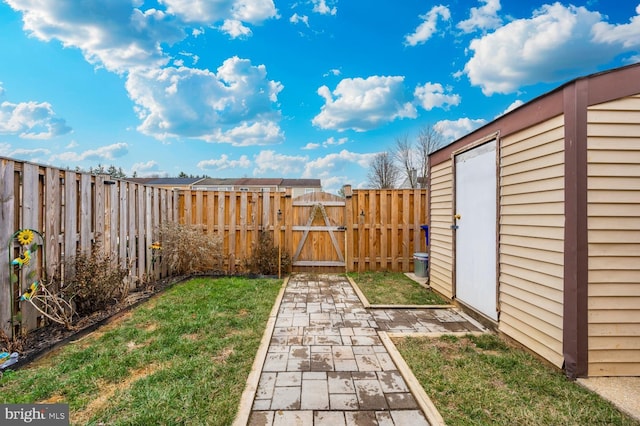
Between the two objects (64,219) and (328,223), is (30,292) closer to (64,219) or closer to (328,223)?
(64,219)

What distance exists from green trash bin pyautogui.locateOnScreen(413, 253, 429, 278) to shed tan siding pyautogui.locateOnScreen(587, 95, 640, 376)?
3.88m

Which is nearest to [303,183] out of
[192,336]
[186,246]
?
[186,246]

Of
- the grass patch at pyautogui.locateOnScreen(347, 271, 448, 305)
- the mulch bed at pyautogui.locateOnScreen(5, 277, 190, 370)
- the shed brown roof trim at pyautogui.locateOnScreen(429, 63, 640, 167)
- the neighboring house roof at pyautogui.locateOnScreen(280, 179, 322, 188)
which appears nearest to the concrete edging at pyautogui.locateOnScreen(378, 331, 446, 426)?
the grass patch at pyautogui.locateOnScreen(347, 271, 448, 305)

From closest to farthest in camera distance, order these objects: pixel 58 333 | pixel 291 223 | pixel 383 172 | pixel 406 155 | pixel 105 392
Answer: pixel 105 392 < pixel 58 333 < pixel 291 223 < pixel 406 155 < pixel 383 172

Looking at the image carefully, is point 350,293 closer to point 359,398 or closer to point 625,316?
point 359,398

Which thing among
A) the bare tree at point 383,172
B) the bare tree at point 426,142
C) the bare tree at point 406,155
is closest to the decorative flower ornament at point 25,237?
the bare tree at point 426,142

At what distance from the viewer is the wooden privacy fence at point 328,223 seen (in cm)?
686

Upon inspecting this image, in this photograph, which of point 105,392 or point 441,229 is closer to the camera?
point 105,392

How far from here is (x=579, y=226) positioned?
2.31 metres

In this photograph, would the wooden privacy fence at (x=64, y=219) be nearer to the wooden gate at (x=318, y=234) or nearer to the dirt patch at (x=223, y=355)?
the dirt patch at (x=223, y=355)

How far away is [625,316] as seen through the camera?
2.35 metres

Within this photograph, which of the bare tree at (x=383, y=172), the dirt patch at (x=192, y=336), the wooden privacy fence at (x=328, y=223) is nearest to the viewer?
the dirt patch at (x=192, y=336)

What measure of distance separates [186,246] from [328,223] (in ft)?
11.1

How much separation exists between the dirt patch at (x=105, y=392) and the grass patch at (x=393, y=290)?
3190 millimetres
